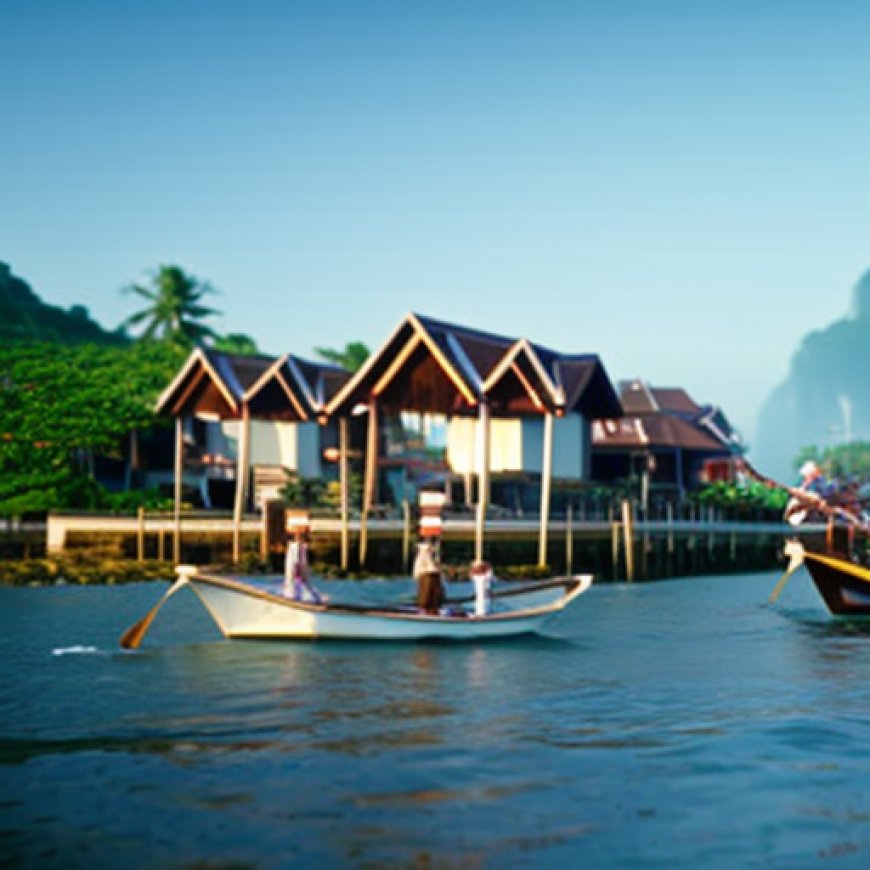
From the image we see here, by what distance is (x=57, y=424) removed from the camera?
4759cm

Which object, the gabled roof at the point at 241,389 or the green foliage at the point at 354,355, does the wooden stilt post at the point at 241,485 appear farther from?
the green foliage at the point at 354,355

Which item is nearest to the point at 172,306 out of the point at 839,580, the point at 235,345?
the point at 235,345

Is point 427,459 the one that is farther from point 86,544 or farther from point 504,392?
point 86,544

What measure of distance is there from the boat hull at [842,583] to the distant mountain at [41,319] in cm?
5804

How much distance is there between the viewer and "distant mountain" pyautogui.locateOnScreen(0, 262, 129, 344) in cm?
7838

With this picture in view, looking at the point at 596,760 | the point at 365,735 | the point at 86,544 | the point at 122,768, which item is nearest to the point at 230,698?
the point at 365,735

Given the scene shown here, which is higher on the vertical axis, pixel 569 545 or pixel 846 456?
pixel 846 456

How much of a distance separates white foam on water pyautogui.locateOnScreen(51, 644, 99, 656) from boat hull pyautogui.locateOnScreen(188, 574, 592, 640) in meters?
2.16

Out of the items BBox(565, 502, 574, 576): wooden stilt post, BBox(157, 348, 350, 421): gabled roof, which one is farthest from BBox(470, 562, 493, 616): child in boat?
BBox(157, 348, 350, 421): gabled roof

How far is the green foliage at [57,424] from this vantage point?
45656mm

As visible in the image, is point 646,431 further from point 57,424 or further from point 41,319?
point 41,319

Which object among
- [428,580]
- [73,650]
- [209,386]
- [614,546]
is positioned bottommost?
[73,650]

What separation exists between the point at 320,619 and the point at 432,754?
9326 mm

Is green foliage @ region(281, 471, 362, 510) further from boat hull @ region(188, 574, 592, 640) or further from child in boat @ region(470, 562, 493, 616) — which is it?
boat hull @ region(188, 574, 592, 640)
